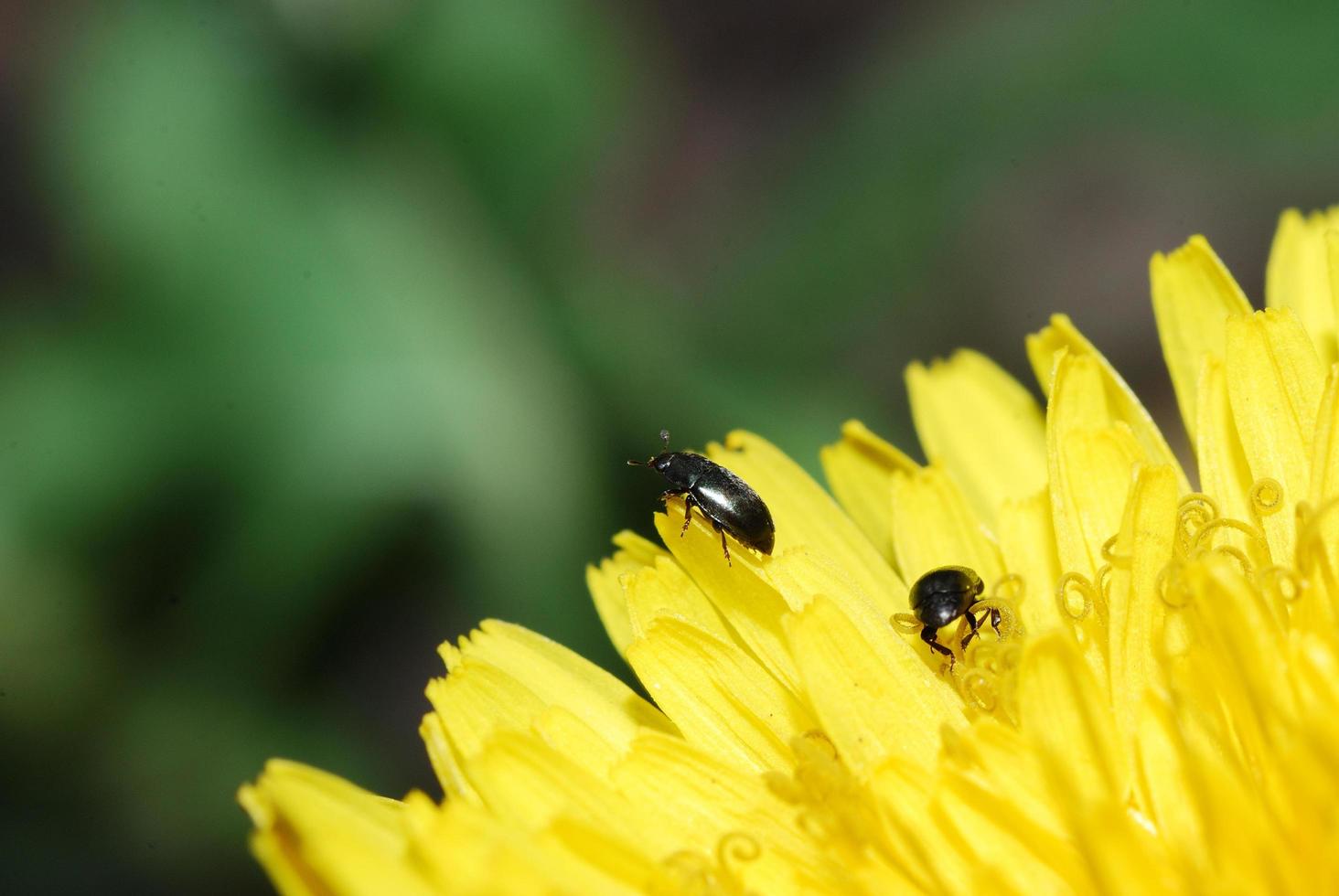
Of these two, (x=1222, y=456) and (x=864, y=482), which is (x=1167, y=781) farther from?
(x=864, y=482)

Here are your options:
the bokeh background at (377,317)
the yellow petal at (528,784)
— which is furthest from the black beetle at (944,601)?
the bokeh background at (377,317)

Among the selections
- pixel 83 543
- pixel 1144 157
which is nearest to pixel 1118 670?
pixel 83 543

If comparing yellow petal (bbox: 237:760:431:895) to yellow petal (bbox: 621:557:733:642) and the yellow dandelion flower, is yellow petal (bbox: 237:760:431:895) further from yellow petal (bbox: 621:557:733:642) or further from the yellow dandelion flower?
yellow petal (bbox: 621:557:733:642)

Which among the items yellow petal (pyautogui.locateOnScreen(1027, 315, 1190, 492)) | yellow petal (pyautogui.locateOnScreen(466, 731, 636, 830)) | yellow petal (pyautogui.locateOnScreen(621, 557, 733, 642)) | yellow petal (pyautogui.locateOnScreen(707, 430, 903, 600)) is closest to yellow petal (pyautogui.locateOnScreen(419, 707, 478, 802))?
yellow petal (pyautogui.locateOnScreen(466, 731, 636, 830))

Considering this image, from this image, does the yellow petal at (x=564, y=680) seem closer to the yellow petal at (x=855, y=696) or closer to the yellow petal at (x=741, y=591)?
the yellow petal at (x=741, y=591)

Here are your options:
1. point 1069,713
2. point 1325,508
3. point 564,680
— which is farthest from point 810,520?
point 1325,508

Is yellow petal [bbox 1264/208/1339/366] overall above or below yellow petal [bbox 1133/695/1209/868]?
above

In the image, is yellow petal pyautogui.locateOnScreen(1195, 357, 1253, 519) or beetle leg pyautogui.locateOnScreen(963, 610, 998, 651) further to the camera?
yellow petal pyautogui.locateOnScreen(1195, 357, 1253, 519)
